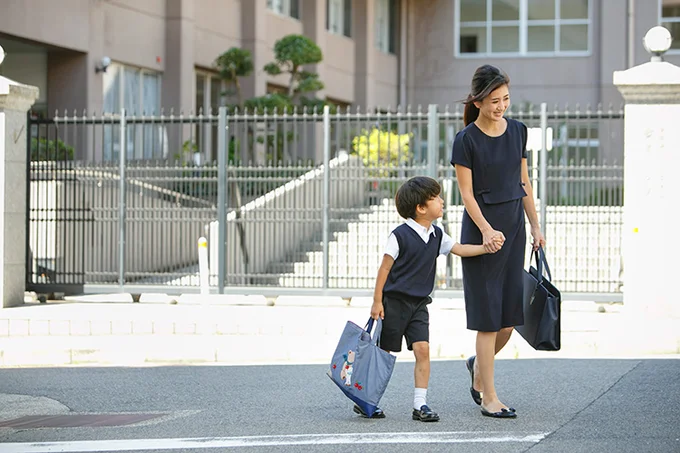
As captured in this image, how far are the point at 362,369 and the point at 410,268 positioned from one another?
66 centimetres

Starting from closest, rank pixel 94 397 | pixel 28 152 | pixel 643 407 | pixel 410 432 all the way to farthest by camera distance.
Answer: pixel 410 432
pixel 643 407
pixel 94 397
pixel 28 152

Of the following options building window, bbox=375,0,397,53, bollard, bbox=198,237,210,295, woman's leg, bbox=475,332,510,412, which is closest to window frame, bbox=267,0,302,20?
building window, bbox=375,0,397,53

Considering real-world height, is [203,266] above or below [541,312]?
below

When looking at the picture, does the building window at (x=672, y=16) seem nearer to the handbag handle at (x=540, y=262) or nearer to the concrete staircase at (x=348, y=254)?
the concrete staircase at (x=348, y=254)

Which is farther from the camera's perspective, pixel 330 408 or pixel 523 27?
pixel 523 27

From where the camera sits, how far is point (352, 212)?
15188 mm

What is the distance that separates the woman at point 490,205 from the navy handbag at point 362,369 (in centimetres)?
57

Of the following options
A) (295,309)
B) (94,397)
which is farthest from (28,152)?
(94,397)

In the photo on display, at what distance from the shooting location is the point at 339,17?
33125 millimetres

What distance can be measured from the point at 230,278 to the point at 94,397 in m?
7.39

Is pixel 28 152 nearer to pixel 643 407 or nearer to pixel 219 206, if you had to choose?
pixel 219 206

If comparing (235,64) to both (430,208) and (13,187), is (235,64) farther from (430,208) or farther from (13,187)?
(430,208)

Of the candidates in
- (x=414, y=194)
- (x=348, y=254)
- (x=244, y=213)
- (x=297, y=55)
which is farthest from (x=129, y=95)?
(x=414, y=194)

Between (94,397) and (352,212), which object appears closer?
(94,397)
